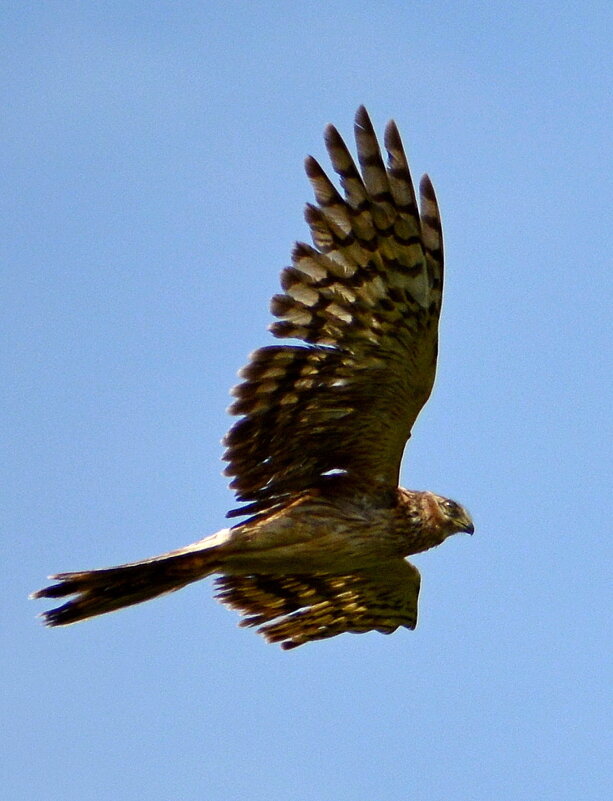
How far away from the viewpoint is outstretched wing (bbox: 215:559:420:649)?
10.8 m

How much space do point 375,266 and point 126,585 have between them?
2.47 metres

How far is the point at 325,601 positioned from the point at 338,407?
7.11 ft

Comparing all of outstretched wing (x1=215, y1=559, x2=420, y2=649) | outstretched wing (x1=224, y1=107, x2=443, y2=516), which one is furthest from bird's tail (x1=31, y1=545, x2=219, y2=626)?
outstretched wing (x1=215, y1=559, x2=420, y2=649)

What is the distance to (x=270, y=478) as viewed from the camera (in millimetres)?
9781

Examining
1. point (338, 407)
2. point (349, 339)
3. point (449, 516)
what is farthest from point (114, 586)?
point (449, 516)

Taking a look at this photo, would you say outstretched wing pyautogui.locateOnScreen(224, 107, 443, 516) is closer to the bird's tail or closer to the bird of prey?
the bird of prey

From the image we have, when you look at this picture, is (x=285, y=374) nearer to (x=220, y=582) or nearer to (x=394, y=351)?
(x=394, y=351)

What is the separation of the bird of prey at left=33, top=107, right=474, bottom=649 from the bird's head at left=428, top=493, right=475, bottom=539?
1cm

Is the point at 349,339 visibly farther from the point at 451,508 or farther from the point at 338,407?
the point at 451,508

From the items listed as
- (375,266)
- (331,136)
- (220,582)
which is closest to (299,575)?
(220,582)

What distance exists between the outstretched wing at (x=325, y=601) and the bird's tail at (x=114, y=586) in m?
1.44

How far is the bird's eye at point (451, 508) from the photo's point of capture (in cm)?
1026

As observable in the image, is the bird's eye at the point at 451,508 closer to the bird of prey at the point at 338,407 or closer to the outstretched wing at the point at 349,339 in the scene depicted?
the bird of prey at the point at 338,407

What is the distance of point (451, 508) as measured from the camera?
10.3 meters
